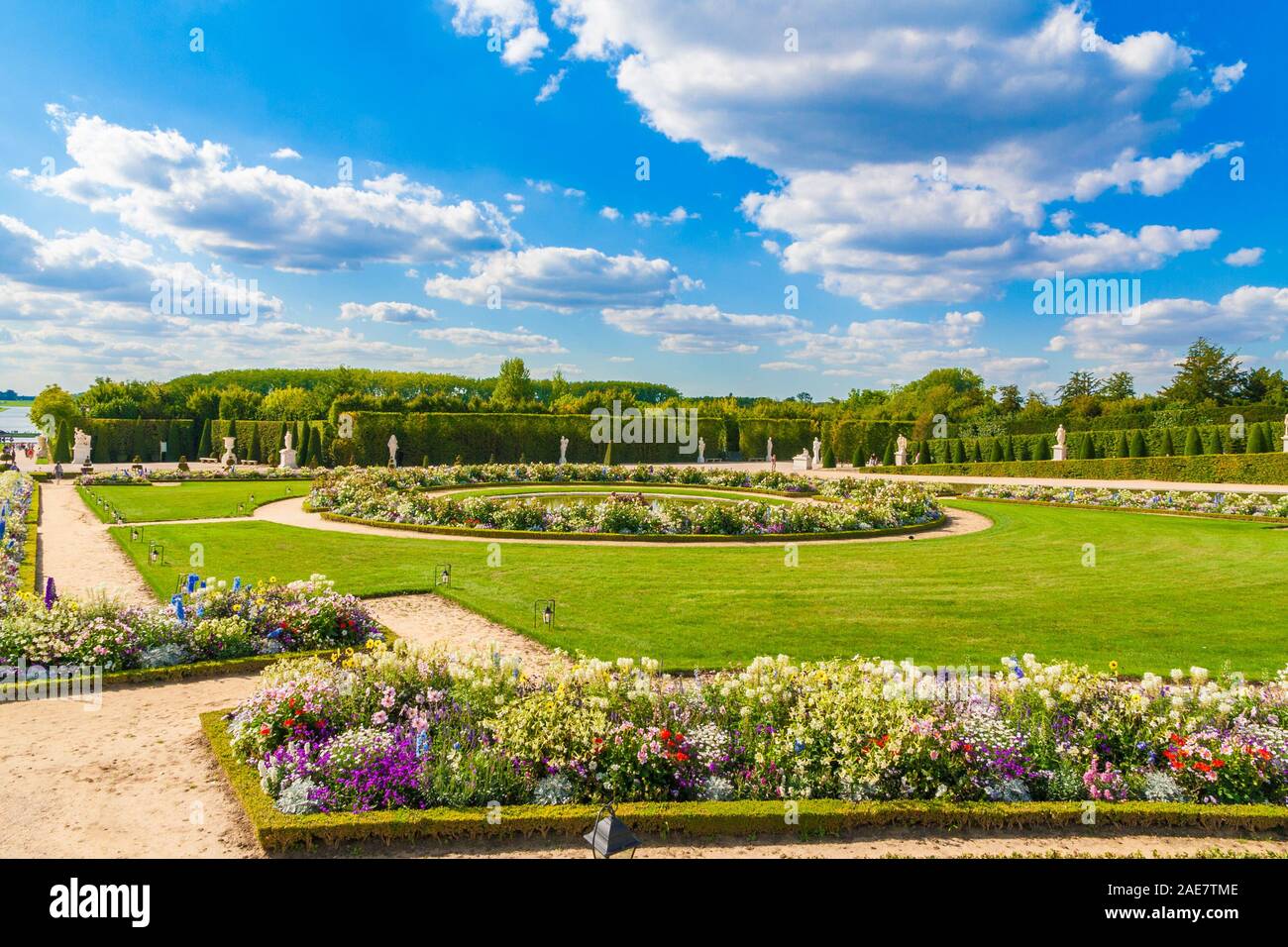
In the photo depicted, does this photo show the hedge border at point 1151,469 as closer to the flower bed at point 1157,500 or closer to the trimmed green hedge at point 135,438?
the flower bed at point 1157,500

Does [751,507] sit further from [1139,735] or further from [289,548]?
[1139,735]

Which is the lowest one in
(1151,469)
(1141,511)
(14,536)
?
(1141,511)

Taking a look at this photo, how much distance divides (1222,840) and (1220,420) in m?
41.3

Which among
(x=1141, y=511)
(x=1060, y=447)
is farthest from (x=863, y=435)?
(x=1141, y=511)

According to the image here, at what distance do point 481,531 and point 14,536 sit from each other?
9113 millimetres

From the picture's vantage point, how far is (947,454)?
47.0 m

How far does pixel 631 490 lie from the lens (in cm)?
2872

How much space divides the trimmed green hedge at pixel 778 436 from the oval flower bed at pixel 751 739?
1997 inches

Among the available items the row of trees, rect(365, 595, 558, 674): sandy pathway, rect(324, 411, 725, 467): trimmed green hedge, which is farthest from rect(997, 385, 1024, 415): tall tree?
rect(365, 595, 558, 674): sandy pathway

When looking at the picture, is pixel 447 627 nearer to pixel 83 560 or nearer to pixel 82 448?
pixel 83 560

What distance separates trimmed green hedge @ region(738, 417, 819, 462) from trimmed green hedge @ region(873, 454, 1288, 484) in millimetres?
15193
